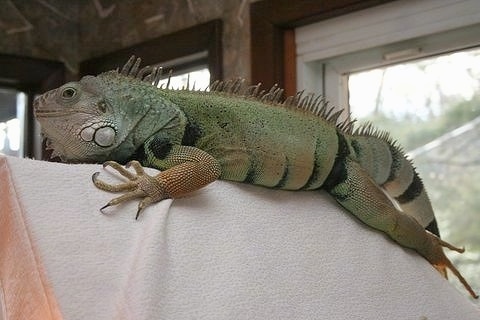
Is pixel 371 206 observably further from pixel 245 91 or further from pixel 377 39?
pixel 377 39

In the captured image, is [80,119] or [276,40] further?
[276,40]

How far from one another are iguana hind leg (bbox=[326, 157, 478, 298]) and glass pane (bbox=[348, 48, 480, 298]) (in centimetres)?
74

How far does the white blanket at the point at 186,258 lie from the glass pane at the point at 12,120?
197 cm

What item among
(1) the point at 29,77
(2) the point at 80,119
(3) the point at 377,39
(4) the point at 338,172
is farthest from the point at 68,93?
(1) the point at 29,77

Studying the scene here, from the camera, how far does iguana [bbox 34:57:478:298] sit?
1053mm

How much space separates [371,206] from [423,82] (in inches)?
38.0

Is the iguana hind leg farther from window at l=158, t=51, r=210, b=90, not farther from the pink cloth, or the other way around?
window at l=158, t=51, r=210, b=90

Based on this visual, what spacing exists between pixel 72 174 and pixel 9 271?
6.4 inches

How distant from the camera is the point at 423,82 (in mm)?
2123

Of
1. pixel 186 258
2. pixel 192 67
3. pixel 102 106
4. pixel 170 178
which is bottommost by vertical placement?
pixel 186 258

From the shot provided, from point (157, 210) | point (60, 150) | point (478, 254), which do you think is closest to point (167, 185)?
point (157, 210)

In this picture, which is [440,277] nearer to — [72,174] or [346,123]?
[346,123]

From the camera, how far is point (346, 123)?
4.75 feet

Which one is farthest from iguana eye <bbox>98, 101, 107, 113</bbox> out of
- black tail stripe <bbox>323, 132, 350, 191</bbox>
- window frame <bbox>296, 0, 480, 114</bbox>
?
window frame <bbox>296, 0, 480, 114</bbox>
